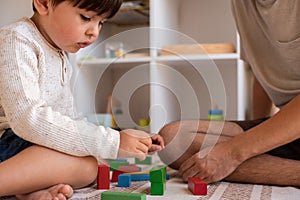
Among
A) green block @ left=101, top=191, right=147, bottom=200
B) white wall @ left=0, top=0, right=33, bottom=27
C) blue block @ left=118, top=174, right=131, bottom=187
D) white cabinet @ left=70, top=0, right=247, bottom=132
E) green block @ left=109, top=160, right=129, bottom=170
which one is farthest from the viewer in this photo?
white wall @ left=0, top=0, right=33, bottom=27

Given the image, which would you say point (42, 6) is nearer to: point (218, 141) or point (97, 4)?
point (97, 4)

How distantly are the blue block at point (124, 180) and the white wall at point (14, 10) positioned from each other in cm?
118

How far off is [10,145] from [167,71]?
3.36 ft

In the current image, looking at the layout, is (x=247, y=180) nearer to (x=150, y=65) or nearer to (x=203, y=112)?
(x=150, y=65)

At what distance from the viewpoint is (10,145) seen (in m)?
0.90

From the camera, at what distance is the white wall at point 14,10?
6.21ft

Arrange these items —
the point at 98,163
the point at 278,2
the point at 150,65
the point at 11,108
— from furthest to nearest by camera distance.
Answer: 1. the point at 150,65
2. the point at 278,2
3. the point at 98,163
4. the point at 11,108

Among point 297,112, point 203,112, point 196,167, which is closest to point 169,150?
point 196,167

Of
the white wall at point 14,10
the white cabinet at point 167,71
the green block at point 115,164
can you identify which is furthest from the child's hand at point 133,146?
the white wall at point 14,10

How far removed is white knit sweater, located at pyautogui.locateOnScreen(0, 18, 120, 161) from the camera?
2.60 ft

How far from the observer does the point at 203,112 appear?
2033mm

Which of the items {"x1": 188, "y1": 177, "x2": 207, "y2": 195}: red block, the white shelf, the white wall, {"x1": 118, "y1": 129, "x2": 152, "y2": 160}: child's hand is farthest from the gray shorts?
the white wall

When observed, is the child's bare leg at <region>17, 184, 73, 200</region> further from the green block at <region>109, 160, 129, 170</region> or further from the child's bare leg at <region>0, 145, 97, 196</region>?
the green block at <region>109, 160, 129, 170</region>

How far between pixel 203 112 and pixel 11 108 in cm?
133
